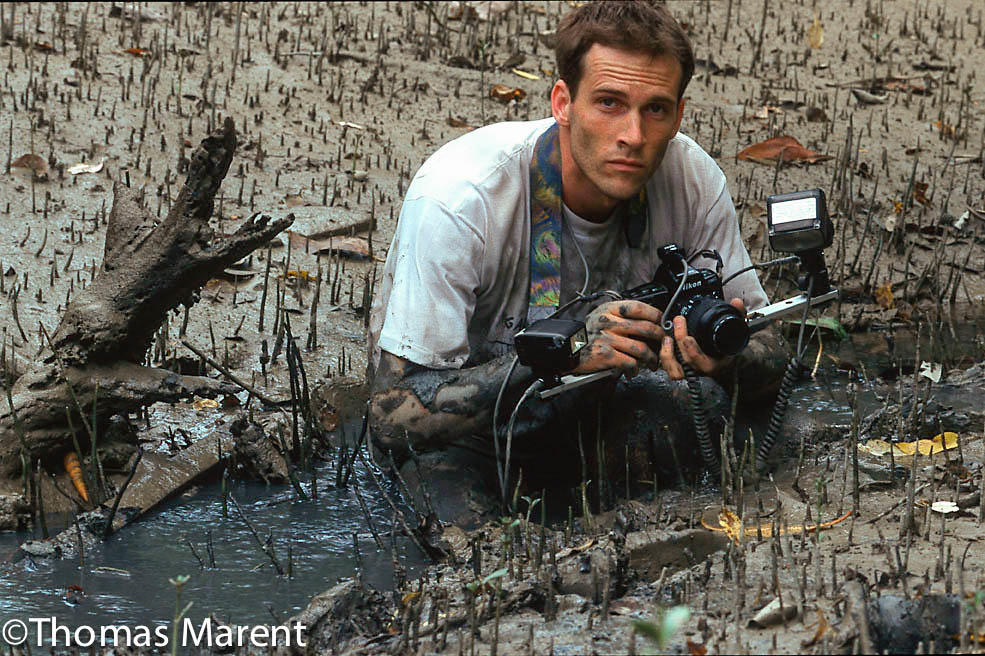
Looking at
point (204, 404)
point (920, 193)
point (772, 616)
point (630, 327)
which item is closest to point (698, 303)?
point (630, 327)

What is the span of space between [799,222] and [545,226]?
82 centimetres

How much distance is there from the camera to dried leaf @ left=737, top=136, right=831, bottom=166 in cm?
679

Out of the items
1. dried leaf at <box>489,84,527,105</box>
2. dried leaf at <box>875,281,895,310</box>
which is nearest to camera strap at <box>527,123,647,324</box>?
dried leaf at <box>875,281,895,310</box>

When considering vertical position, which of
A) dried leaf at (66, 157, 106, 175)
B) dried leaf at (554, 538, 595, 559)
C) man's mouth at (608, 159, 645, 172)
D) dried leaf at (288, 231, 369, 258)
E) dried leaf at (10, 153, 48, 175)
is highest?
man's mouth at (608, 159, 645, 172)

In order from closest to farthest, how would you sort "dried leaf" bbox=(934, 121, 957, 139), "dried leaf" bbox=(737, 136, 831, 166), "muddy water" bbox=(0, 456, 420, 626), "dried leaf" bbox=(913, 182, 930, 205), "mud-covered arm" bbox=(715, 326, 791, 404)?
"muddy water" bbox=(0, 456, 420, 626) < "mud-covered arm" bbox=(715, 326, 791, 404) < "dried leaf" bbox=(913, 182, 930, 205) < "dried leaf" bbox=(737, 136, 831, 166) < "dried leaf" bbox=(934, 121, 957, 139)

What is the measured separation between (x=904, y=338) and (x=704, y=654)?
3.60 meters

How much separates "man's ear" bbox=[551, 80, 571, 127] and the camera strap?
7 centimetres

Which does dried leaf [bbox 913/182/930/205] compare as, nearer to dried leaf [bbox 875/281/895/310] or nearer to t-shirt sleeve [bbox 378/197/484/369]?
dried leaf [bbox 875/281/895/310]

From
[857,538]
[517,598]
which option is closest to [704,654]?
[517,598]

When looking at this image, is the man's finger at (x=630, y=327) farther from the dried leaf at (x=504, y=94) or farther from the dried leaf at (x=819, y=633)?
the dried leaf at (x=504, y=94)

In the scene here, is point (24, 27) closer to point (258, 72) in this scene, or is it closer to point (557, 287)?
point (258, 72)

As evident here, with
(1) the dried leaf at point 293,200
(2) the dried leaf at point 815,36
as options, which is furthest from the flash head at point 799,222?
(2) the dried leaf at point 815,36

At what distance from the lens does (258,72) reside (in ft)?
24.2

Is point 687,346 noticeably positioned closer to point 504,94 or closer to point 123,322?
point 123,322
